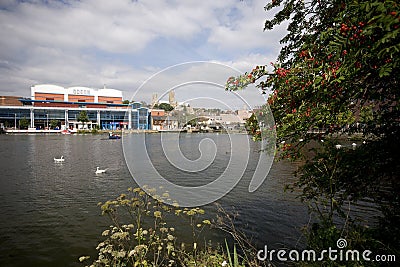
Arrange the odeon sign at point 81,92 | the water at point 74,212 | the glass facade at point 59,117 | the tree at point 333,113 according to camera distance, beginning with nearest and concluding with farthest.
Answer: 1. the tree at point 333,113
2. the water at point 74,212
3. the glass facade at point 59,117
4. the odeon sign at point 81,92

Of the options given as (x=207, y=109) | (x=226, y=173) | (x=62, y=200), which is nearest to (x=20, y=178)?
(x=62, y=200)

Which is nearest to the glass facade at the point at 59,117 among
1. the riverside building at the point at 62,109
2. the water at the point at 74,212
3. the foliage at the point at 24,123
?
Answer: the riverside building at the point at 62,109

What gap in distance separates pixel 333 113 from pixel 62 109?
338 feet

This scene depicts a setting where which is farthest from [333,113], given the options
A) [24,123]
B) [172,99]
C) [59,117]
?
[59,117]

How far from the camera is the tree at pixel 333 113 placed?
10.6 feet

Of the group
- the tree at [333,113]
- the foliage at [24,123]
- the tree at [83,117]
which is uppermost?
the tree at [83,117]

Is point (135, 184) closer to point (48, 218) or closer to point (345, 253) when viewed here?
point (48, 218)

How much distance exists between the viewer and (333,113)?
3.68m

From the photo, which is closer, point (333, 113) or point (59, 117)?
point (333, 113)

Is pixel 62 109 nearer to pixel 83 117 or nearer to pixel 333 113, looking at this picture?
pixel 83 117

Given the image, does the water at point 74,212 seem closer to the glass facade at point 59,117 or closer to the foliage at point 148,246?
the foliage at point 148,246

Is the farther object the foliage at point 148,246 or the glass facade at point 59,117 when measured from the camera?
the glass facade at point 59,117

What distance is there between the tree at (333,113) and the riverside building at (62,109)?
82.4 meters

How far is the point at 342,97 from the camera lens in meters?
3.45
